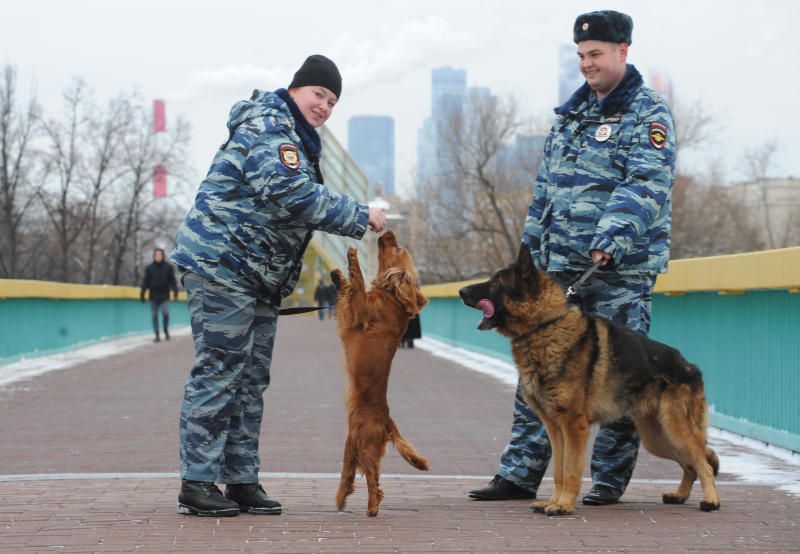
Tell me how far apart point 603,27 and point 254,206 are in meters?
1.97

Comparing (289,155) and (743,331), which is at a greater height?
(289,155)

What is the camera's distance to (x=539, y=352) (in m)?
6.38

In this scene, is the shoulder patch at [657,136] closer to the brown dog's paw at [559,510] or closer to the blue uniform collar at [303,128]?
the blue uniform collar at [303,128]

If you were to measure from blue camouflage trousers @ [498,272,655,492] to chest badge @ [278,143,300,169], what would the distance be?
1552mm

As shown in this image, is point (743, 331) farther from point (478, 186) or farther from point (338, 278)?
point (478, 186)

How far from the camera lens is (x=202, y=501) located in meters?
6.09

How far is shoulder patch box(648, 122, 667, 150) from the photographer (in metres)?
6.58

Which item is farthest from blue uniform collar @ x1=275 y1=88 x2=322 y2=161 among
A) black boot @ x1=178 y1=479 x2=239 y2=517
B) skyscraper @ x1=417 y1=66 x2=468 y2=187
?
skyscraper @ x1=417 y1=66 x2=468 y2=187

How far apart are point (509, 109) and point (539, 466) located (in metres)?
48.0

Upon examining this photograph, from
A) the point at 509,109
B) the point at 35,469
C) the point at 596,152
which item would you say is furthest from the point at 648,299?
the point at 509,109

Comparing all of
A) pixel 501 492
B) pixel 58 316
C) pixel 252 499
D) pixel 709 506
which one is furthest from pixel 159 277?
pixel 709 506

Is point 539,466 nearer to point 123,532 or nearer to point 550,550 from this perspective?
point 550,550

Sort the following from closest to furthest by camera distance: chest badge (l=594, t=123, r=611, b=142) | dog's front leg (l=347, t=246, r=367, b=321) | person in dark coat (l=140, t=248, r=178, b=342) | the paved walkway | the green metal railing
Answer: the paved walkway → dog's front leg (l=347, t=246, r=367, b=321) → chest badge (l=594, t=123, r=611, b=142) → the green metal railing → person in dark coat (l=140, t=248, r=178, b=342)

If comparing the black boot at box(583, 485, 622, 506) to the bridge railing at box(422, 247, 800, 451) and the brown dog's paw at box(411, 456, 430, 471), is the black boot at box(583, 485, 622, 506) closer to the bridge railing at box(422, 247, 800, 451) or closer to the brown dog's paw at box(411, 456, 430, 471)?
the brown dog's paw at box(411, 456, 430, 471)
